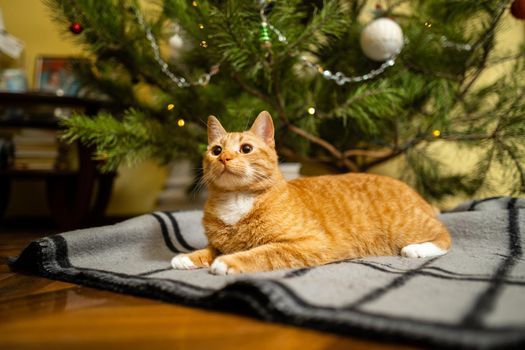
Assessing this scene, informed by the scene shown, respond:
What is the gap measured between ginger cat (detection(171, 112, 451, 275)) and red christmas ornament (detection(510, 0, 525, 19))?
22.3 inches

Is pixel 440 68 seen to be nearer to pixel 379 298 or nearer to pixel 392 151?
pixel 392 151

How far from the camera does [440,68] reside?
54.9 inches

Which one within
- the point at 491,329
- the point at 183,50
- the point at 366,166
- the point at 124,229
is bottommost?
the point at 124,229

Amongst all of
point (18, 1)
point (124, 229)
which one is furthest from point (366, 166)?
point (18, 1)

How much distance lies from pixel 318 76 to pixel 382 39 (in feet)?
0.92

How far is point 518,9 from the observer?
1090 mm

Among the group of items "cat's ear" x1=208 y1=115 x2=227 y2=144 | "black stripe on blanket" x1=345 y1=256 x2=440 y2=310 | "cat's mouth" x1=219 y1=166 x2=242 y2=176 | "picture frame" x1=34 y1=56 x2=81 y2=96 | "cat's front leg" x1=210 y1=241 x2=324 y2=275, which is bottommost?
"cat's front leg" x1=210 y1=241 x2=324 y2=275

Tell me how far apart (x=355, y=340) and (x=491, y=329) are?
16 centimetres

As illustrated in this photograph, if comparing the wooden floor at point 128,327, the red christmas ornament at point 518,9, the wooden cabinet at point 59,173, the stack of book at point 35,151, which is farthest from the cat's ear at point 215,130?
the stack of book at point 35,151

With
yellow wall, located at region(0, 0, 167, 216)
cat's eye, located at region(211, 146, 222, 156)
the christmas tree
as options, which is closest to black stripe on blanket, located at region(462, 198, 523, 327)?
the christmas tree

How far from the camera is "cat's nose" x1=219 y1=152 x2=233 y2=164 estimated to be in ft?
3.11

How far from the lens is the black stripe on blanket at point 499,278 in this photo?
1.74 ft

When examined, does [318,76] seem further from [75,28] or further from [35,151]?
[35,151]

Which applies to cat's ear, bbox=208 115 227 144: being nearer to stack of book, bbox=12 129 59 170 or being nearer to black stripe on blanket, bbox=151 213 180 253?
black stripe on blanket, bbox=151 213 180 253
